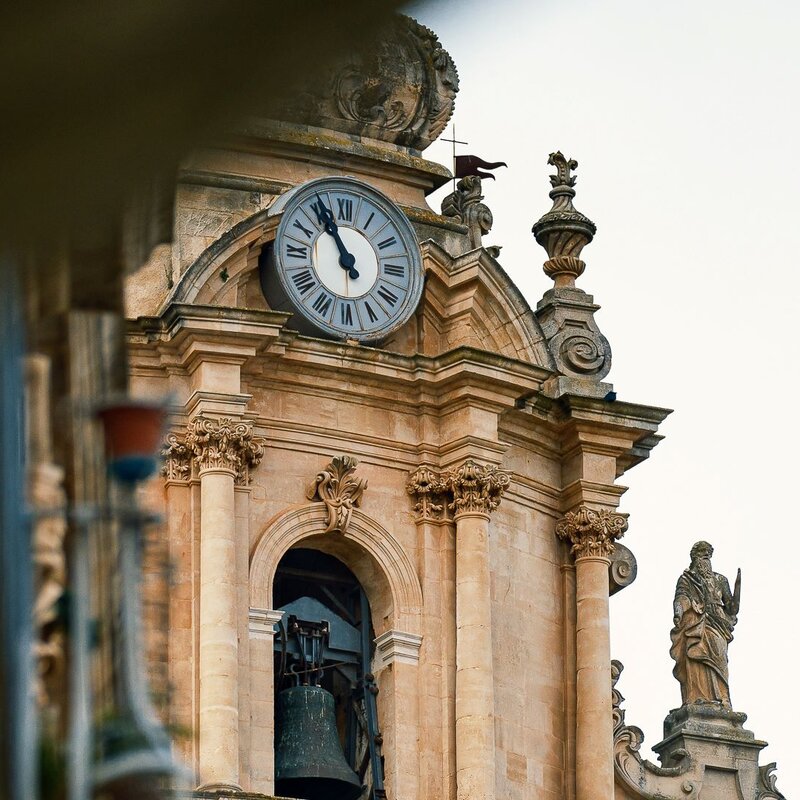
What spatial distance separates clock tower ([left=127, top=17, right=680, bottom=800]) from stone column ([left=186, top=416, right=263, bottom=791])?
0.02 meters

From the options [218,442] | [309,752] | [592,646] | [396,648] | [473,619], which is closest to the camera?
[309,752]

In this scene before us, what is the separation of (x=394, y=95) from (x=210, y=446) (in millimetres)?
3895

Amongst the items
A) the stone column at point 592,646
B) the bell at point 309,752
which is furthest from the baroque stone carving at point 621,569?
the bell at point 309,752

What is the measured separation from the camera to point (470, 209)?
22.1m

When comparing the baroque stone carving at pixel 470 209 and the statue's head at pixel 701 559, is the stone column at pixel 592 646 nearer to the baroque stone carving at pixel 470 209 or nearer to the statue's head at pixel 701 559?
the statue's head at pixel 701 559

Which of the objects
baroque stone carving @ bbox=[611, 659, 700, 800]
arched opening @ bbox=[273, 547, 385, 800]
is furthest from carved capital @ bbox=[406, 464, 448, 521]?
baroque stone carving @ bbox=[611, 659, 700, 800]

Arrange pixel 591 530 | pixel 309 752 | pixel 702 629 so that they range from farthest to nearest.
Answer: pixel 702 629, pixel 591 530, pixel 309 752

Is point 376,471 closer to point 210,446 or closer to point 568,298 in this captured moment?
point 210,446

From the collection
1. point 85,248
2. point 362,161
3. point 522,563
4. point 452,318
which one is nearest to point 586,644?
point 522,563

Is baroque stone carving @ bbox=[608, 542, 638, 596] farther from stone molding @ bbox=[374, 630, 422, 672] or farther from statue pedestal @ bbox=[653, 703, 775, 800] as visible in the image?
stone molding @ bbox=[374, 630, 422, 672]

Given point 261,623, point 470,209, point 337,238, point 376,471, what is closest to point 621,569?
point 376,471

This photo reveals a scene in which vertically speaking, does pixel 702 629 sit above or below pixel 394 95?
below

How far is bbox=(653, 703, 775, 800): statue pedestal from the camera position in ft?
74.3

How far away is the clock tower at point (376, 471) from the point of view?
2014 centimetres
